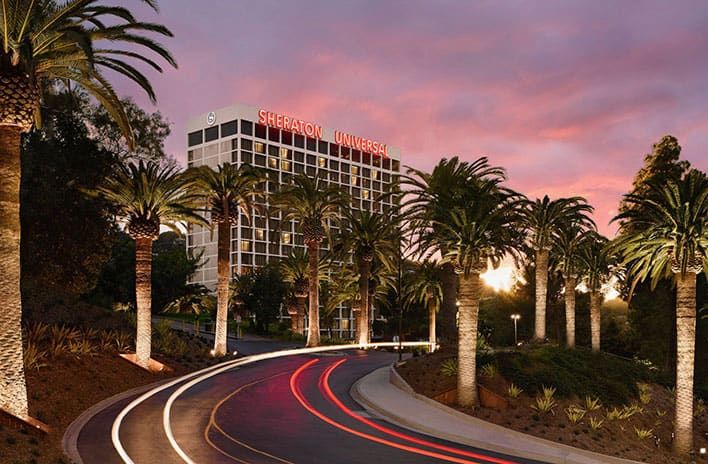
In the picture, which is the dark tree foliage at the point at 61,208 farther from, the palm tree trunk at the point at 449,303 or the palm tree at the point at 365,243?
the palm tree at the point at 365,243

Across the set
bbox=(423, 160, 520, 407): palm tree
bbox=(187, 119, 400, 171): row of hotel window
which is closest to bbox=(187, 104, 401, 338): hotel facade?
bbox=(187, 119, 400, 171): row of hotel window

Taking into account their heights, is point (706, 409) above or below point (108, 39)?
below

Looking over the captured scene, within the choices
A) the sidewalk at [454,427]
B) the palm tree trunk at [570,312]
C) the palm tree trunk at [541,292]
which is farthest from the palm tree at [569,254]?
the sidewalk at [454,427]

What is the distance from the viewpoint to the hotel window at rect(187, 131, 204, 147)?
14161 cm

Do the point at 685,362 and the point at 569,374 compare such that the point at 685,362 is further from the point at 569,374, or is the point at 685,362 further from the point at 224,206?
the point at 224,206

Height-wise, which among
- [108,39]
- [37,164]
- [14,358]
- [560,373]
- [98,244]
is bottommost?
[560,373]

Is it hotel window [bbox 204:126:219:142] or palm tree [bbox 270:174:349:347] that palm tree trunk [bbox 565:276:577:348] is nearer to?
palm tree [bbox 270:174:349:347]

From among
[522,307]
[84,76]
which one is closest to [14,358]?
[84,76]

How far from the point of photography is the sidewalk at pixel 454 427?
859 inches

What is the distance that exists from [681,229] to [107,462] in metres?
22.6

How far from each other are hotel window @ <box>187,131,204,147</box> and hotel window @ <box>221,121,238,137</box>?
669cm

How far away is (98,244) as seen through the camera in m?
37.1

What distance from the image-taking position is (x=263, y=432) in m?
22.3

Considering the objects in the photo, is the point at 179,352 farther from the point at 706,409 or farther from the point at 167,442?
the point at 706,409
